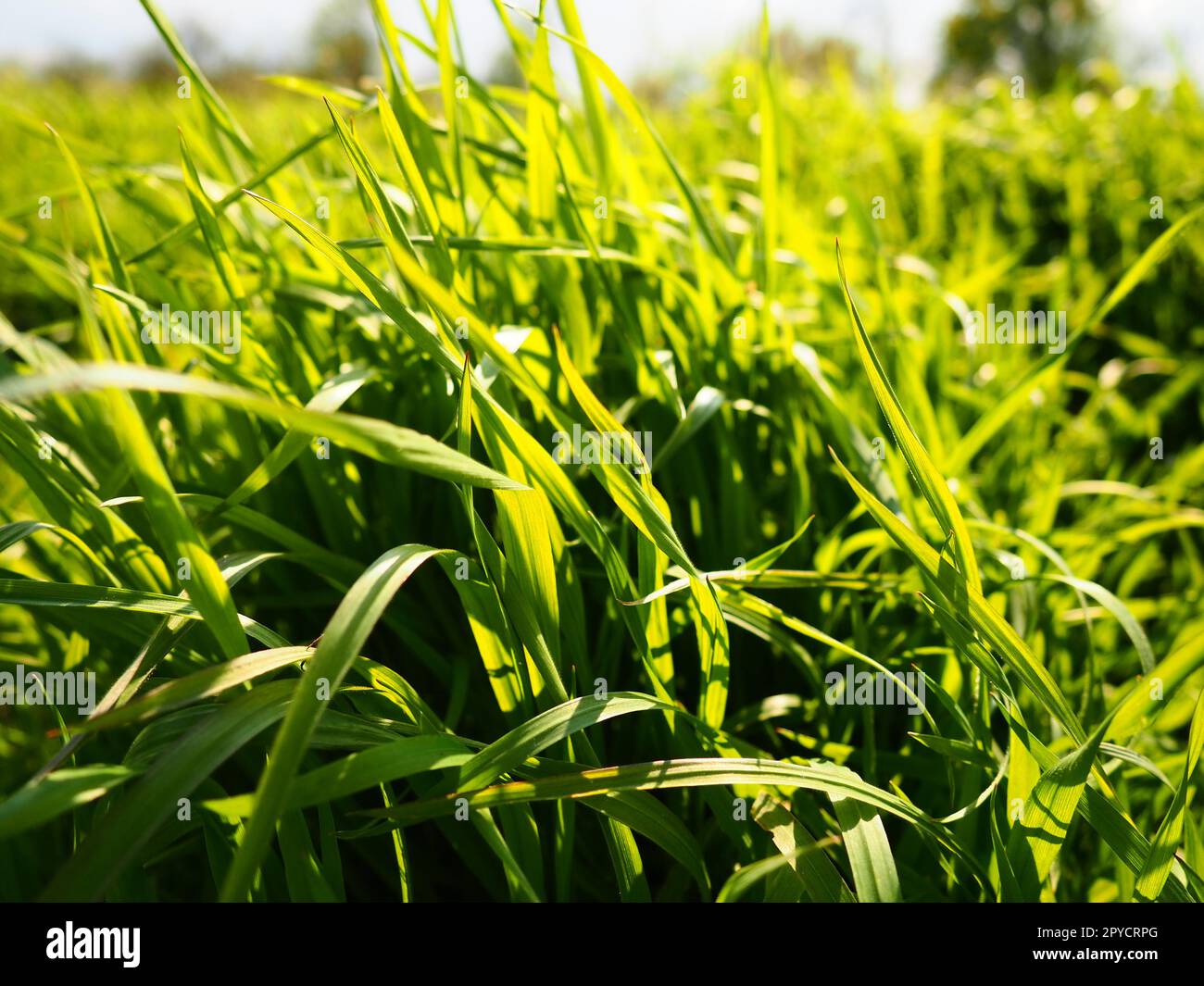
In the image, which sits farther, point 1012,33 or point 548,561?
point 1012,33

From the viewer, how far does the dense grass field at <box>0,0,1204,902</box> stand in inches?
23.0

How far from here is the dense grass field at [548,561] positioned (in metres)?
0.58

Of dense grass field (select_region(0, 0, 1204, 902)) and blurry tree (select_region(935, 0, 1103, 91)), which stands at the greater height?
blurry tree (select_region(935, 0, 1103, 91))

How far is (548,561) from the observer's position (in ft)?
2.19

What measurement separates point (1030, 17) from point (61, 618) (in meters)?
29.6

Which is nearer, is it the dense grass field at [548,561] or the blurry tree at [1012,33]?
the dense grass field at [548,561]

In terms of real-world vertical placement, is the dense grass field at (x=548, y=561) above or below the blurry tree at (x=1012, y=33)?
below

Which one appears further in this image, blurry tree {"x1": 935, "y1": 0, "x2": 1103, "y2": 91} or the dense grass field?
blurry tree {"x1": 935, "y1": 0, "x2": 1103, "y2": 91}

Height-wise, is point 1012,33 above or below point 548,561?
above

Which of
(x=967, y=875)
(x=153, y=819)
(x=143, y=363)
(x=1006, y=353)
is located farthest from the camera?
(x=1006, y=353)

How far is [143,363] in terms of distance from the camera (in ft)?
2.89
